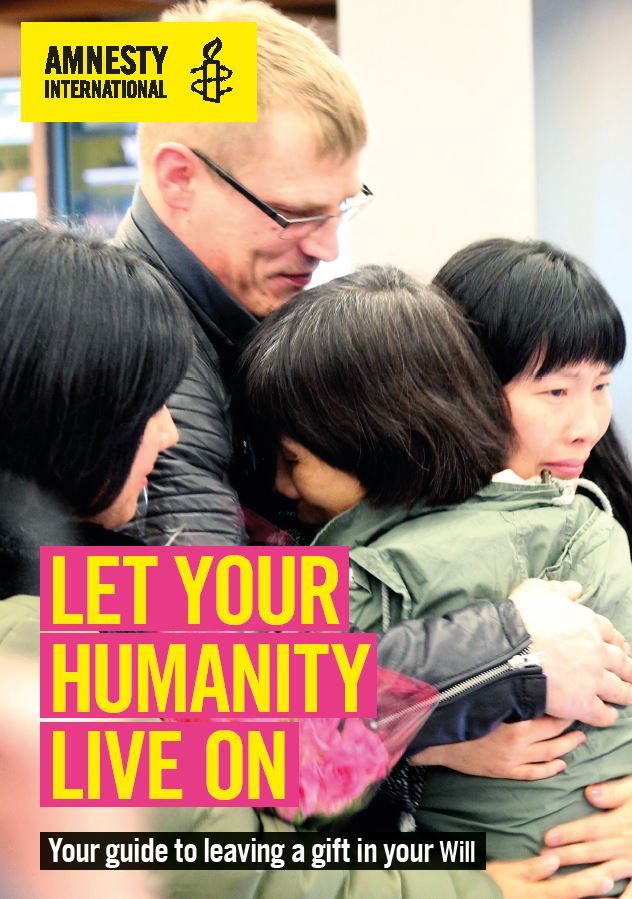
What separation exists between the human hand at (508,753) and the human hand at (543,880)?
84 mm

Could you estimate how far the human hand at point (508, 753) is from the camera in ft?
3.45

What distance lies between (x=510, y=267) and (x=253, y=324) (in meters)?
0.34

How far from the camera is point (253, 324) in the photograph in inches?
54.2

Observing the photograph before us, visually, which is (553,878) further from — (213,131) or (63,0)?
(63,0)

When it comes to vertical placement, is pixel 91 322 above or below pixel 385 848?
above

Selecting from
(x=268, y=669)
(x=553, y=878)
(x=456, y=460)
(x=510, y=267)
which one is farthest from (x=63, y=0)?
(x=553, y=878)

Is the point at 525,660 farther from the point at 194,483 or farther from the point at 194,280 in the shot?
the point at 194,280

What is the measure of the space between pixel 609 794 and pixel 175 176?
91cm

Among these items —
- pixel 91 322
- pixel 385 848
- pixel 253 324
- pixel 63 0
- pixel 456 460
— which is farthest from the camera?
pixel 63 0

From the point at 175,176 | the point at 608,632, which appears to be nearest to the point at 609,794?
the point at 608,632

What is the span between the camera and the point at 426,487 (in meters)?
1.13

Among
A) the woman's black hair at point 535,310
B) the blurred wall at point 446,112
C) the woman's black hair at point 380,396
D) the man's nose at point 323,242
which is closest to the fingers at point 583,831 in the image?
the woman's black hair at point 380,396

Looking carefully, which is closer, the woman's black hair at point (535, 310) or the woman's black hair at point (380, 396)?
the woman's black hair at point (380, 396)

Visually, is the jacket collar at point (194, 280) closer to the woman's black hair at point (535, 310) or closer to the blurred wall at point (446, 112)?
the woman's black hair at point (535, 310)
